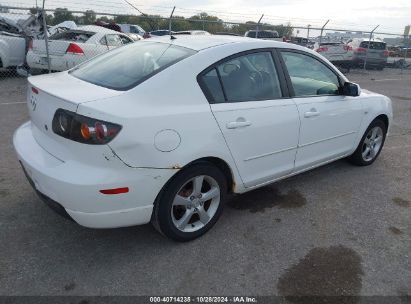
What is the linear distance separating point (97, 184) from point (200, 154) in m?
0.79

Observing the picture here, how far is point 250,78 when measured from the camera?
3.37 m

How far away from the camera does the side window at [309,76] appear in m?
3.70

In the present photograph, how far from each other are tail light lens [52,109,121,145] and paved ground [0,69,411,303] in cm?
96

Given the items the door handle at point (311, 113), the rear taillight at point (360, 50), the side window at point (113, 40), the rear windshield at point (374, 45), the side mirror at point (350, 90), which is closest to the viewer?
the door handle at point (311, 113)

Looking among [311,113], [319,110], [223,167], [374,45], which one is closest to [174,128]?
[223,167]

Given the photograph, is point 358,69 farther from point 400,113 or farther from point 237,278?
point 237,278

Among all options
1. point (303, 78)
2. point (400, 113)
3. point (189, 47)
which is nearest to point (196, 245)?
point (189, 47)

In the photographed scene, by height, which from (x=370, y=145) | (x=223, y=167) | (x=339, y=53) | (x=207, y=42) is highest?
(x=339, y=53)

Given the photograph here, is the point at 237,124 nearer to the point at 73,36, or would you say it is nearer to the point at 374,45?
the point at 73,36

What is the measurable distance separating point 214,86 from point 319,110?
51.3 inches

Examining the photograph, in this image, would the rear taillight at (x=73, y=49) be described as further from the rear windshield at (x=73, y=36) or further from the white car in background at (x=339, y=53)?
the white car in background at (x=339, y=53)

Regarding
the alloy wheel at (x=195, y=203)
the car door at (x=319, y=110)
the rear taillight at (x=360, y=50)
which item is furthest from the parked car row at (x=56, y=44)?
the rear taillight at (x=360, y=50)

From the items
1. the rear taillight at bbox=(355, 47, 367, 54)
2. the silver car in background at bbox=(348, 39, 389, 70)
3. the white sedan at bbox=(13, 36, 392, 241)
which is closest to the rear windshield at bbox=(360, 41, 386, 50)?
the silver car in background at bbox=(348, 39, 389, 70)

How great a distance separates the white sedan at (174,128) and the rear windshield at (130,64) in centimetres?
1
